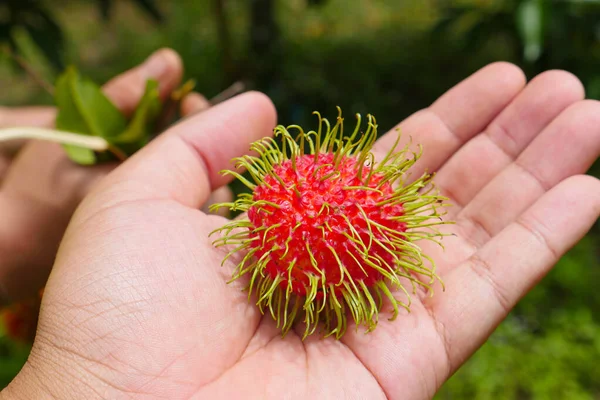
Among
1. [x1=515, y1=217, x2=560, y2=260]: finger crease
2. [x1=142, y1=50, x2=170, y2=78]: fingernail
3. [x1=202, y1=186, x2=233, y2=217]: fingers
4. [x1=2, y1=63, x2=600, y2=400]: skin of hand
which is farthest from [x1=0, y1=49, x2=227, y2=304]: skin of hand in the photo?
[x1=515, y1=217, x2=560, y2=260]: finger crease

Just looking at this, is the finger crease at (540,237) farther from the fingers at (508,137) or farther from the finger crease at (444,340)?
the finger crease at (444,340)

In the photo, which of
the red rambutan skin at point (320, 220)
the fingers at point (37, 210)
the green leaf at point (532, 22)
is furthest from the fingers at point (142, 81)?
the green leaf at point (532, 22)

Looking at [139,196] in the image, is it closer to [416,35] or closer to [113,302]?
[113,302]

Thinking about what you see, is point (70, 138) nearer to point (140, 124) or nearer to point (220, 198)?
point (140, 124)

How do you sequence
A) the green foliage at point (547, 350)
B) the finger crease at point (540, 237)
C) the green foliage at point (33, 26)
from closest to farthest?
the finger crease at point (540, 237) < the green foliage at point (547, 350) < the green foliage at point (33, 26)

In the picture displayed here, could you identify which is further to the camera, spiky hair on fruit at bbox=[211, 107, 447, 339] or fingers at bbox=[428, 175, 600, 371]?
fingers at bbox=[428, 175, 600, 371]

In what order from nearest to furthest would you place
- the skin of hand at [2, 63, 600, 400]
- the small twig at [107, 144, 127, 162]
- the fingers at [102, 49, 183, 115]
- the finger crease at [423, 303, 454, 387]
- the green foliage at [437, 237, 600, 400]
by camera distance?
the skin of hand at [2, 63, 600, 400] → the finger crease at [423, 303, 454, 387] → the small twig at [107, 144, 127, 162] → the fingers at [102, 49, 183, 115] → the green foliage at [437, 237, 600, 400]

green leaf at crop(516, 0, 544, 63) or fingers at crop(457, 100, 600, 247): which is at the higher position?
green leaf at crop(516, 0, 544, 63)

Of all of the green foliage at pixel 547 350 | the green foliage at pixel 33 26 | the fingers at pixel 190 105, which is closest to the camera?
the fingers at pixel 190 105

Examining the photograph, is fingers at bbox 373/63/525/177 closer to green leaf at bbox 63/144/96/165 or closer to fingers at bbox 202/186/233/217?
fingers at bbox 202/186/233/217
